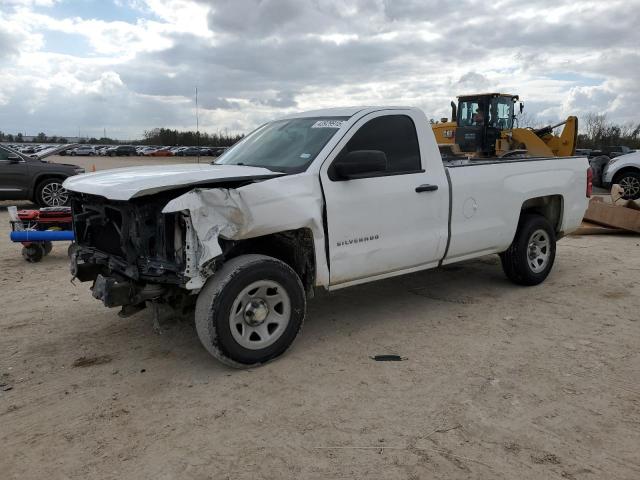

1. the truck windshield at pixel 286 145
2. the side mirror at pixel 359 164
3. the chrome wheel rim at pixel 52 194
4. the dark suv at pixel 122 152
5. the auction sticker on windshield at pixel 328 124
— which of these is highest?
the dark suv at pixel 122 152

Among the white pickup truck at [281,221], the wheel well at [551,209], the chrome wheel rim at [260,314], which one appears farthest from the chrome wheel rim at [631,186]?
the chrome wheel rim at [260,314]

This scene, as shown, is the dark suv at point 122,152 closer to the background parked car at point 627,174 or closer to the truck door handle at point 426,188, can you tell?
the background parked car at point 627,174

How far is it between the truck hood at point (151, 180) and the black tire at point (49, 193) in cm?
942

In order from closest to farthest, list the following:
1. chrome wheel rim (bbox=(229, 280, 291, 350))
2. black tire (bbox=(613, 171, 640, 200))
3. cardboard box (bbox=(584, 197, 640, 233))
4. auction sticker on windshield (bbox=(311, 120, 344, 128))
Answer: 1. chrome wheel rim (bbox=(229, 280, 291, 350))
2. auction sticker on windshield (bbox=(311, 120, 344, 128))
3. cardboard box (bbox=(584, 197, 640, 233))
4. black tire (bbox=(613, 171, 640, 200))

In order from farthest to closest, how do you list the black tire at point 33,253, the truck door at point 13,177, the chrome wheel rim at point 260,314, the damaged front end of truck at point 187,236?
the truck door at point 13,177
the black tire at point 33,253
the chrome wheel rim at point 260,314
the damaged front end of truck at point 187,236

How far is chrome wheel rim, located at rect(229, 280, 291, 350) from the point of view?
3951 mm

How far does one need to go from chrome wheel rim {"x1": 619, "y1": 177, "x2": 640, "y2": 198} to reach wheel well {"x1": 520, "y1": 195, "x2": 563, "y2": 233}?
917 cm

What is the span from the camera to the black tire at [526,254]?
612 centimetres

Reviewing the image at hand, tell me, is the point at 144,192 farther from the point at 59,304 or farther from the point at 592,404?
the point at 592,404

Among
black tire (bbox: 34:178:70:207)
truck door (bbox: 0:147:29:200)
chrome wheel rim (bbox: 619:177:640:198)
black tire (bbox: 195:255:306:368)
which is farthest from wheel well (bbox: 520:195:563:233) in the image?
truck door (bbox: 0:147:29:200)

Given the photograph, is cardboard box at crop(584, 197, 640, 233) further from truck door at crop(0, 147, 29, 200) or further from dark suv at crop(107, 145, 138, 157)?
Answer: dark suv at crop(107, 145, 138, 157)

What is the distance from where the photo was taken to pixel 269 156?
16.0 ft

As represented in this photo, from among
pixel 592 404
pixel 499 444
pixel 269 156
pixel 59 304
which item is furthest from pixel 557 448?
pixel 59 304

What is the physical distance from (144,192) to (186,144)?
86.6 meters
